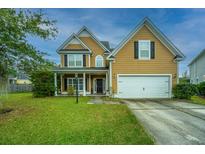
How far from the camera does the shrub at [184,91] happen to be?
1451 centimetres

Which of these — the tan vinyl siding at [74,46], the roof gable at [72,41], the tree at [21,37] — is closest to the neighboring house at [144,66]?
the tan vinyl siding at [74,46]

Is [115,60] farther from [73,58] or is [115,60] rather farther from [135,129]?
[135,129]

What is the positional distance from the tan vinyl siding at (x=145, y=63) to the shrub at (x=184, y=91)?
0.66m

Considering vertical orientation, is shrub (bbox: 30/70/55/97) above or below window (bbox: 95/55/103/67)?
below

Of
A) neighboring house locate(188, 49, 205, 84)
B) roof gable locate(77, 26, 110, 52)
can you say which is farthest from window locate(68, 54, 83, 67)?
neighboring house locate(188, 49, 205, 84)

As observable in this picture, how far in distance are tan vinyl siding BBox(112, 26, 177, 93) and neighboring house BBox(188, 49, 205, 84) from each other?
11.1 metres

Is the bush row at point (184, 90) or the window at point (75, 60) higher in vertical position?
the window at point (75, 60)

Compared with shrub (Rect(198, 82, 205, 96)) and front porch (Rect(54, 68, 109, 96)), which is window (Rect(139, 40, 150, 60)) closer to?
front porch (Rect(54, 68, 109, 96))

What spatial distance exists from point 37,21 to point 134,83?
9.71 m

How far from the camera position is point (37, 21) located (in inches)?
331

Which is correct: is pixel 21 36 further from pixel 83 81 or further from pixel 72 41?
pixel 72 41

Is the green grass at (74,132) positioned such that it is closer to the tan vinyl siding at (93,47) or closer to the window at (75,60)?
the window at (75,60)

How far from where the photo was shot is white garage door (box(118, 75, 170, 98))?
1531 cm

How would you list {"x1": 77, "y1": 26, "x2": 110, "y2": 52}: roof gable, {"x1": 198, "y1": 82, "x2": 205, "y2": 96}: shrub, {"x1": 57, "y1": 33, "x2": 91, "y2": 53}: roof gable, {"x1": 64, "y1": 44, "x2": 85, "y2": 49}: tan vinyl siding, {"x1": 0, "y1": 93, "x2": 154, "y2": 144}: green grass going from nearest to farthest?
1. {"x1": 0, "y1": 93, "x2": 154, "y2": 144}: green grass
2. {"x1": 198, "y1": 82, "x2": 205, "y2": 96}: shrub
3. {"x1": 57, "y1": 33, "x2": 91, "y2": 53}: roof gable
4. {"x1": 64, "y1": 44, "x2": 85, "y2": 49}: tan vinyl siding
5. {"x1": 77, "y1": 26, "x2": 110, "y2": 52}: roof gable
